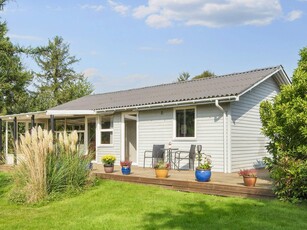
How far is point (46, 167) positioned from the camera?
8234 millimetres

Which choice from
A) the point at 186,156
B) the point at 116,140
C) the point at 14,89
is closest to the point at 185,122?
the point at 186,156

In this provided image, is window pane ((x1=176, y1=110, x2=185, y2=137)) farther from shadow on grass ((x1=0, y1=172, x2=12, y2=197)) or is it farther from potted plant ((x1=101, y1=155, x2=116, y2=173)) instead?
shadow on grass ((x1=0, y1=172, x2=12, y2=197))

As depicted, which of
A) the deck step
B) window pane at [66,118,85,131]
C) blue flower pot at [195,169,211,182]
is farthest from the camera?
window pane at [66,118,85,131]

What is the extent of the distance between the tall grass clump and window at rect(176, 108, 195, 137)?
15.0ft

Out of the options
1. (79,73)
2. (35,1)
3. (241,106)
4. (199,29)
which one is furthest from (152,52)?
(79,73)

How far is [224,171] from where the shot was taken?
11234mm

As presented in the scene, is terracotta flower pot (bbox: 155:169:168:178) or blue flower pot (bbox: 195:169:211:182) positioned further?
terracotta flower pot (bbox: 155:169:168:178)

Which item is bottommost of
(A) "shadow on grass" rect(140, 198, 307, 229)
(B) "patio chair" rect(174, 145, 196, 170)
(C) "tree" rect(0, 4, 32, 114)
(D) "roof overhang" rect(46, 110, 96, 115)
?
(A) "shadow on grass" rect(140, 198, 307, 229)

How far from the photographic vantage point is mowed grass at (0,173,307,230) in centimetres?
575

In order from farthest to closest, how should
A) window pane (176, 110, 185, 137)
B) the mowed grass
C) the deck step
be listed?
1. window pane (176, 110, 185, 137)
2. the deck step
3. the mowed grass

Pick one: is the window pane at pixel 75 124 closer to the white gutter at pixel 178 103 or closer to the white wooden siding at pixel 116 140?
the white wooden siding at pixel 116 140

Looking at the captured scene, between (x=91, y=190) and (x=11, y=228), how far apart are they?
2.95m

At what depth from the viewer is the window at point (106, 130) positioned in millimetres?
15469

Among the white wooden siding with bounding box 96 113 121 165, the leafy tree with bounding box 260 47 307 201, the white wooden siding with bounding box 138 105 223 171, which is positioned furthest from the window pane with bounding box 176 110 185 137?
the leafy tree with bounding box 260 47 307 201
